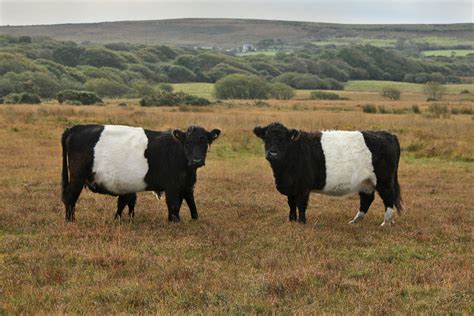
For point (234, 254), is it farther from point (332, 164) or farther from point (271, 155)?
point (332, 164)

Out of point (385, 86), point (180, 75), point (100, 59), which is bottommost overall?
point (385, 86)

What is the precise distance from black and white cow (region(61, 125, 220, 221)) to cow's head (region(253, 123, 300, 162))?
106cm

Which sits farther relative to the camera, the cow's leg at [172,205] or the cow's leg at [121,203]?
the cow's leg at [121,203]

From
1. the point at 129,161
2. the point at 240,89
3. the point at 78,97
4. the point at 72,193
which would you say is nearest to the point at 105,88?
the point at 240,89

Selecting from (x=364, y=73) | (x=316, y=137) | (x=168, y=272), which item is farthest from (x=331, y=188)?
(x=364, y=73)

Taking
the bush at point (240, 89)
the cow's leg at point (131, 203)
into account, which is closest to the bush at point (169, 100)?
the bush at point (240, 89)

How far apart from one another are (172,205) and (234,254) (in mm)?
2364

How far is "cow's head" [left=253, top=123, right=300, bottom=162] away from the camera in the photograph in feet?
32.8

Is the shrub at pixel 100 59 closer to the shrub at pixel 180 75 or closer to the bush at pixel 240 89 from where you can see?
the shrub at pixel 180 75

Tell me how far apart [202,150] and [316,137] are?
7.51 ft

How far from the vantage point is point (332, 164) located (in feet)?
34.7

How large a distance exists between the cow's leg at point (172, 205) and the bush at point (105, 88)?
207 feet

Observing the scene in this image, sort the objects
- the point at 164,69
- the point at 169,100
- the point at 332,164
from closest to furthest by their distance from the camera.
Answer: the point at 332,164 → the point at 169,100 → the point at 164,69

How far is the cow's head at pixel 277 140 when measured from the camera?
10.0 m
